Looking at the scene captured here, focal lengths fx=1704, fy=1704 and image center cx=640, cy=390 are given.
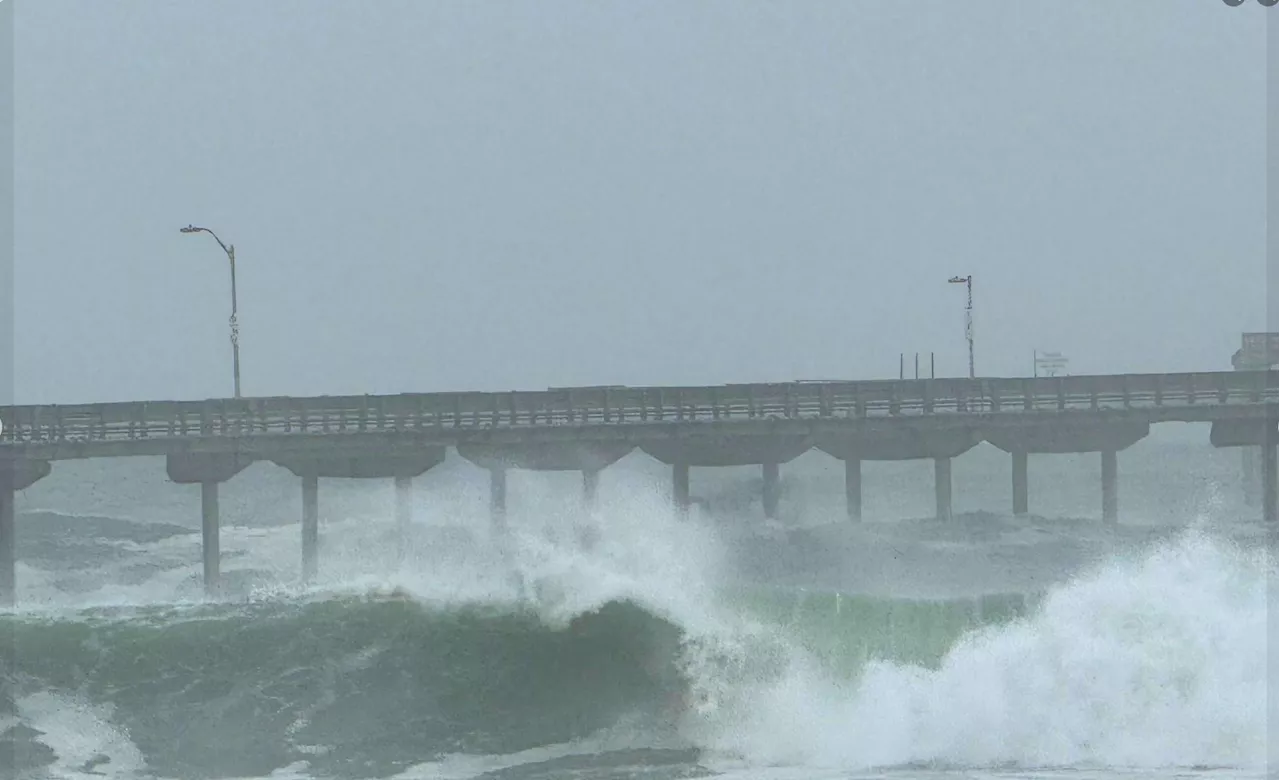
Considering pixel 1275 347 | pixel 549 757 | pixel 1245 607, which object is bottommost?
pixel 549 757

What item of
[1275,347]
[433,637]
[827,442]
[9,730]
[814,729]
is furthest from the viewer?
[1275,347]

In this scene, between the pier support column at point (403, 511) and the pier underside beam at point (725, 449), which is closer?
the pier support column at point (403, 511)

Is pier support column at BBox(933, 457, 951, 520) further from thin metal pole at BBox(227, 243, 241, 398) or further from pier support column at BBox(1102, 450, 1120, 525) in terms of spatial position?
thin metal pole at BBox(227, 243, 241, 398)

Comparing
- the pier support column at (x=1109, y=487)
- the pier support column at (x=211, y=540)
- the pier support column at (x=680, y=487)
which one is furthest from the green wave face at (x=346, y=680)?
the pier support column at (x=1109, y=487)

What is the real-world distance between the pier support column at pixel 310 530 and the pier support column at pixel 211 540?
6.82 feet

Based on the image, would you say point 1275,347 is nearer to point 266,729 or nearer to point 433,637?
point 433,637

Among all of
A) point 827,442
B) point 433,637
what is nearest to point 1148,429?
point 827,442

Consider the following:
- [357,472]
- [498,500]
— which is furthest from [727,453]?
[357,472]

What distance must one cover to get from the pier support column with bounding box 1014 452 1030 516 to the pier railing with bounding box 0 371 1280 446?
1822 mm

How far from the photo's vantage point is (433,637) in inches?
1228

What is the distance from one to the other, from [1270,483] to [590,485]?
20.0 meters

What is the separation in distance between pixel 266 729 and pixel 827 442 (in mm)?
22581

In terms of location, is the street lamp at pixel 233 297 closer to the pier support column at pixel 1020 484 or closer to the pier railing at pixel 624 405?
the pier railing at pixel 624 405

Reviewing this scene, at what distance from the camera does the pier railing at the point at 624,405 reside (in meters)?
41.2
